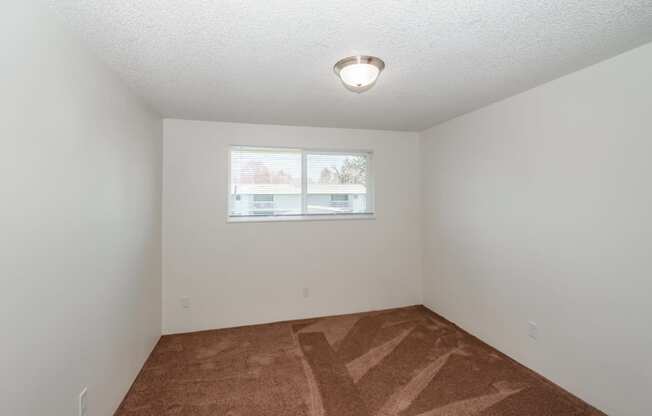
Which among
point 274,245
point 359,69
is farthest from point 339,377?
point 359,69

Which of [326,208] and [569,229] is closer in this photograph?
[569,229]

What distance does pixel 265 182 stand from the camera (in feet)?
11.3

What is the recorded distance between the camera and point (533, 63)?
187 centimetres

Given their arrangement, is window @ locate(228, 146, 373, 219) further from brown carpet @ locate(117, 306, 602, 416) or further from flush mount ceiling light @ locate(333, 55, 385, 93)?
flush mount ceiling light @ locate(333, 55, 385, 93)

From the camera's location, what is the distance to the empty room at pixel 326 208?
4.30ft

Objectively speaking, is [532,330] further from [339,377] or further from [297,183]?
[297,183]

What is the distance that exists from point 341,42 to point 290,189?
6.95ft

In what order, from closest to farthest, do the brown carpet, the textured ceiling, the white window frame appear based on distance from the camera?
the textured ceiling, the brown carpet, the white window frame

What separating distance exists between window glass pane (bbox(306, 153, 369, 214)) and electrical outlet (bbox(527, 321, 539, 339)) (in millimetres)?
2059

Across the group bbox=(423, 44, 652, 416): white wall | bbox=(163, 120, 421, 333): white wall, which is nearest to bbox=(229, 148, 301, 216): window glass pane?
bbox=(163, 120, 421, 333): white wall

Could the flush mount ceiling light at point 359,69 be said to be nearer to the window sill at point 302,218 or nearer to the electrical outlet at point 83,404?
the window sill at point 302,218

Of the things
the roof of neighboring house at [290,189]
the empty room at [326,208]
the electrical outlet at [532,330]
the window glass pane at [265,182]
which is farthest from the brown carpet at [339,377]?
the roof of neighboring house at [290,189]

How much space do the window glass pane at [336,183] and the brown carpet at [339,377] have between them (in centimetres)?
145

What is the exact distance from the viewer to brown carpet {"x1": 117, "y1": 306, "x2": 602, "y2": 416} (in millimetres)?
1983
